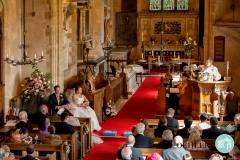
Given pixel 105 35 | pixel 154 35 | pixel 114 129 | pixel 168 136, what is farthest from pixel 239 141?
pixel 154 35

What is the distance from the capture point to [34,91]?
45.7ft

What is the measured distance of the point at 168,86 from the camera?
56.2 ft

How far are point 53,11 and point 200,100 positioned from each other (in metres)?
4.71

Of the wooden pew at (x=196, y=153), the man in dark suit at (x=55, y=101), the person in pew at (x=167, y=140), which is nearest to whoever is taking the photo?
the wooden pew at (x=196, y=153)

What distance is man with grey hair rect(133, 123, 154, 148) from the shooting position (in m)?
9.75

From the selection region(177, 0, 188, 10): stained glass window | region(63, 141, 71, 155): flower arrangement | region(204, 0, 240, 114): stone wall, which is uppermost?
region(177, 0, 188, 10): stained glass window

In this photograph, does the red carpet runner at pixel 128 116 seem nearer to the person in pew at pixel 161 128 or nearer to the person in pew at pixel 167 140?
the person in pew at pixel 161 128

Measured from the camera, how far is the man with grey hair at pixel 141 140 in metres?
9.75

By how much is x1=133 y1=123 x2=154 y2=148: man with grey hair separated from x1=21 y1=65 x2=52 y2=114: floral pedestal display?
476cm

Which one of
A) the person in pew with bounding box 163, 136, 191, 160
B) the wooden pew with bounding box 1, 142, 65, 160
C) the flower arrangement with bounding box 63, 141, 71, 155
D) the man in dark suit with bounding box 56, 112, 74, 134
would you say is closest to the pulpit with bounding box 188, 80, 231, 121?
the man in dark suit with bounding box 56, 112, 74, 134

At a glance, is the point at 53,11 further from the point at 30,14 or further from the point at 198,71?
the point at 198,71

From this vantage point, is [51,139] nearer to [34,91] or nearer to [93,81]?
[34,91]

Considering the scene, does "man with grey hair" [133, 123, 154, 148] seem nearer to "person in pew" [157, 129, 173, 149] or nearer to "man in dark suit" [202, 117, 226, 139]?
"person in pew" [157, 129, 173, 149]

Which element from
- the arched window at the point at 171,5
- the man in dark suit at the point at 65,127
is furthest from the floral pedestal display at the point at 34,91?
the arched window at the point at 171,5
